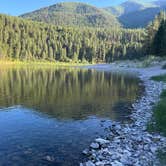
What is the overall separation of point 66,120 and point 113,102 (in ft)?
34.1

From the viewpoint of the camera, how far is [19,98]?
117ft

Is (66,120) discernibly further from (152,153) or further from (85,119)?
(152,153)

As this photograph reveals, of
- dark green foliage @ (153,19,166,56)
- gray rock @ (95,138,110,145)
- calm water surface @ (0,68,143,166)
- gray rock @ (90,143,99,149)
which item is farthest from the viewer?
dark green foliage @ (153,19,166,56)

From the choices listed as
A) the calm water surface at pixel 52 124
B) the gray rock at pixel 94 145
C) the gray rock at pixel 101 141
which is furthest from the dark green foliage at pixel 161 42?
the gray rock at pixel 94 145

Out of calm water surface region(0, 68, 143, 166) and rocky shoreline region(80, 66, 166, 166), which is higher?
rocky shoreline region(80, 66, 166, 166)

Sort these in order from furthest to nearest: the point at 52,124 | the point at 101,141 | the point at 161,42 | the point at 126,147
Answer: the point at 161,42 < the point at 52,124 < the point at 101,141 < the point at 126,147

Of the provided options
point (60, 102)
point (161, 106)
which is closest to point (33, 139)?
point (161, 106)

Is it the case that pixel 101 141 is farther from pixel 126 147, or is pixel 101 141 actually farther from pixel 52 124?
pixel 52 124

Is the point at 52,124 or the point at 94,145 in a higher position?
the point at 94,145

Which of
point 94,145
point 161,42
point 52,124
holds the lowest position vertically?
point 52,124

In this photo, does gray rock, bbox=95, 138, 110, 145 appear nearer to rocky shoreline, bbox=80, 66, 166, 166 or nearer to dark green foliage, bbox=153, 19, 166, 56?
rocky shoreline, bbox=80, 66, 166, 166

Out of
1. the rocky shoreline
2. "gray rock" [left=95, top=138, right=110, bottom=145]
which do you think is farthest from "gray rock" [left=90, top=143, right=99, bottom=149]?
"gray rock" [left=95, top=138, right=110, bottom=145]

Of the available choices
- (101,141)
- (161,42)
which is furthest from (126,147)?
(161,42)

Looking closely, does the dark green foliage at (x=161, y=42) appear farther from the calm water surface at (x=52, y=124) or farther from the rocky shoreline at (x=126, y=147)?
the rocky shoreline at (x=126, y=147)
